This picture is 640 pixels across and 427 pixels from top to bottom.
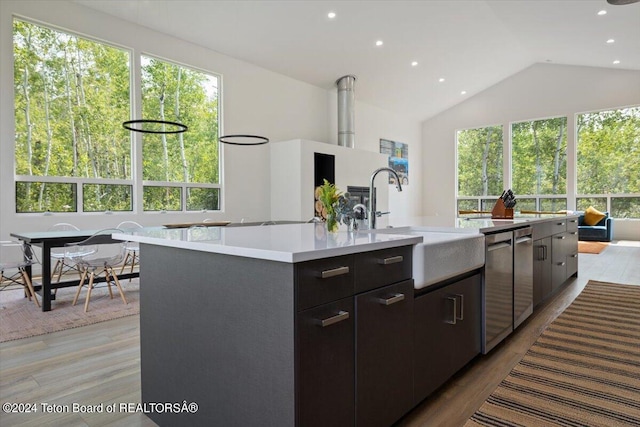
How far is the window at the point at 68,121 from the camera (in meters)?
5.16

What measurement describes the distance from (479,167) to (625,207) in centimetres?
355

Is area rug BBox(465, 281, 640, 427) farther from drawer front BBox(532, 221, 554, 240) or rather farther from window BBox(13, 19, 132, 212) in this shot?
window BBox(13, 19, 132, 212)

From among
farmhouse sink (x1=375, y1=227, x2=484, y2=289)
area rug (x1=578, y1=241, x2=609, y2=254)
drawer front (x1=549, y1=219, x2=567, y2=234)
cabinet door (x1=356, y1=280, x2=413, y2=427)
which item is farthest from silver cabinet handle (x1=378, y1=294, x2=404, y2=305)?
area rug (x1=578, y1=241, x2=609, y2=254)

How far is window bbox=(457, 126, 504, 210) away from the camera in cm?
1086

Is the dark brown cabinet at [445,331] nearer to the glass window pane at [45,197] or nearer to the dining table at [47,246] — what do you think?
the dining table at [47,246]

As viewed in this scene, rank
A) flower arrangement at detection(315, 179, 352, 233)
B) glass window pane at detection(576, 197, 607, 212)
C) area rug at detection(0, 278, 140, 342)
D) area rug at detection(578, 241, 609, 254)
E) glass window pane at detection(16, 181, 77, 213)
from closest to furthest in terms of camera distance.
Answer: flower arrangement at detection(315, 179, 352, 233) < area rug at detection(0, 278, 140, 342) < glass window pane at detection(16, 181, 77, 213) < area rug at detection(578, 241, 609, 254) < glass window pane at detection(576, 197, 607, 212)

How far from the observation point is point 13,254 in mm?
5121

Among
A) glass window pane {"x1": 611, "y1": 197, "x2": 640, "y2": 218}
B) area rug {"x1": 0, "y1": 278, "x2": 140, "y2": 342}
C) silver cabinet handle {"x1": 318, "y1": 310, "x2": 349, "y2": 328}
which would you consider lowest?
area rug {"x1": 0, "y1": 278, "x2": 140, "y2": 342}

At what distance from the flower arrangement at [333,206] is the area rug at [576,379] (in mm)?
1059

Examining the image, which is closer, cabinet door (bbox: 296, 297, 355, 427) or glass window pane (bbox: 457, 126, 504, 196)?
cabinet door (bbox: 296, 297, 355, 427)

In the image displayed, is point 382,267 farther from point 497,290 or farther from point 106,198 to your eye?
point 106,198

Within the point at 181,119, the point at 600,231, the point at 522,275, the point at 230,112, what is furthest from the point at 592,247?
the point at 181,119

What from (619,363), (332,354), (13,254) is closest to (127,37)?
(13,254)

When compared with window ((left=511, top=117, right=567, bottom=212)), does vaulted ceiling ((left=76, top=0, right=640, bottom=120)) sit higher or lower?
higher
